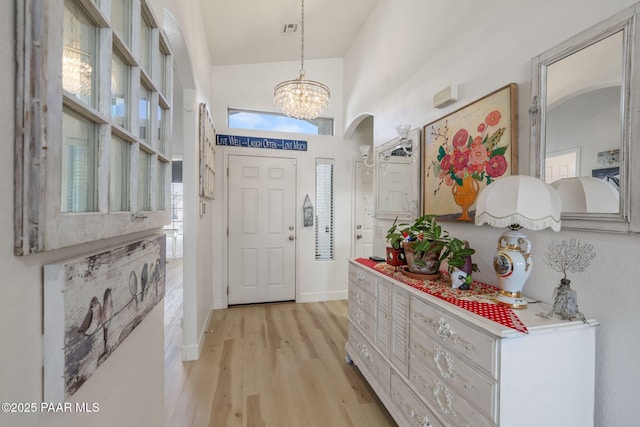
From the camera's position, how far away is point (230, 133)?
3.75m

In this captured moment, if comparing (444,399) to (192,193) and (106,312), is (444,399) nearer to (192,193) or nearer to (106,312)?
(106,312)

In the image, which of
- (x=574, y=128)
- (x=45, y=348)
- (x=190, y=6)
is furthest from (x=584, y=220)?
(x=190, y=6)

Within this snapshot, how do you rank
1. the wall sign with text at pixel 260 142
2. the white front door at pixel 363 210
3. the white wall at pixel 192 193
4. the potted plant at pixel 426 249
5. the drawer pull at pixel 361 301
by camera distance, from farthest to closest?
the white front door at pixel 363 210 < the wall sign with text at pixel 260 142 < the white wall at pixel 192 193 < the drawer pull at pixel 361 301 < the potted plant at pixel 426 249

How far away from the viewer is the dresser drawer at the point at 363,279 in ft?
6.41

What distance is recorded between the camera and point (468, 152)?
1.69 metres

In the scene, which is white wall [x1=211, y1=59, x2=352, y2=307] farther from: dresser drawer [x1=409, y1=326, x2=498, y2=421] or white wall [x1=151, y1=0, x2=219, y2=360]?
dresser drawer [x1=409, y1=326, x2=498, y2=421]

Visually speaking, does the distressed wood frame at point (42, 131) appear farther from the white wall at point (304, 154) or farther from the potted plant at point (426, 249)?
the white wall at point (304, 154)

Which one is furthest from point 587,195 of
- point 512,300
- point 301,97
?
point 301,97

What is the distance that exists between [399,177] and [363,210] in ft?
5.67

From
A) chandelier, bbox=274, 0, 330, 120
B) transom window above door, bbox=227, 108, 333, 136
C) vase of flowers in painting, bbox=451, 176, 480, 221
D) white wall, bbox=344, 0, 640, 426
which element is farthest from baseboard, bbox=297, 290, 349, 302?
vase of flowers in painting, bbox=451, 176, 480, 221

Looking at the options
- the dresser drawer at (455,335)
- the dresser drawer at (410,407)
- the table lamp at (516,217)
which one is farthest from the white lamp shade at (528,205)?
the dresser drawer at (410,407)

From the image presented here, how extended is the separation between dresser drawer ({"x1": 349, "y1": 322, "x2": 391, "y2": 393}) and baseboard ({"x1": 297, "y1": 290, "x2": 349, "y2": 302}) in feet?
5.67

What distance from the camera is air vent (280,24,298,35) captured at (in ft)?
9.85

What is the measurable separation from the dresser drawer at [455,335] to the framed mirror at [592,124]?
622 millimetres
